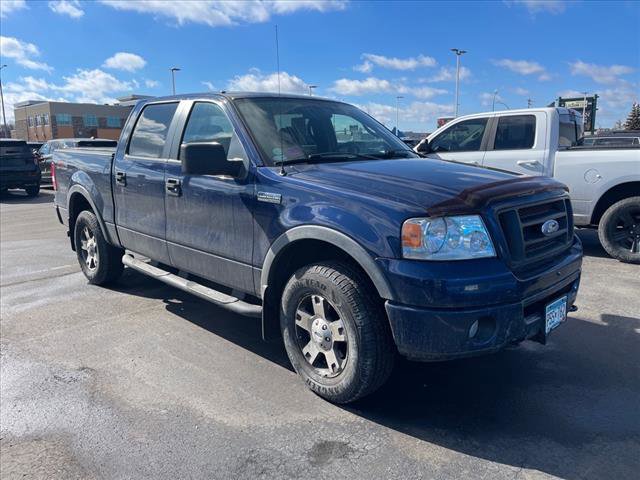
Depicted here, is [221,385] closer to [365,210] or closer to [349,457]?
[349,457]

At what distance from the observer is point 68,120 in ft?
235

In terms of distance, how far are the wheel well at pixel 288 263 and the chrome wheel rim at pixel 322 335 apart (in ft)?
0.89

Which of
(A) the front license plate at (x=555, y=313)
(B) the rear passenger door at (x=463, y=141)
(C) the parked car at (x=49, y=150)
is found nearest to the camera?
(A) the front license plate at (x=555, y=313)

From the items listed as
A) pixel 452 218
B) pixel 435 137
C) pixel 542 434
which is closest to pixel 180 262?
pixel 452 218

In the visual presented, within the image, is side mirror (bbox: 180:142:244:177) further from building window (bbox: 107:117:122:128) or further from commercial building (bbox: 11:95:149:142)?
building window (bbox: 107:117:122:128)

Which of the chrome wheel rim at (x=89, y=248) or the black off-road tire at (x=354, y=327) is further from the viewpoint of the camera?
the chrome wheel rim at (x=89, y=248)

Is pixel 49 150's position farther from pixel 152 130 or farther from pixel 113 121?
pixel 113 121

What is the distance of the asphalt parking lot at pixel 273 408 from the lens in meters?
2.70

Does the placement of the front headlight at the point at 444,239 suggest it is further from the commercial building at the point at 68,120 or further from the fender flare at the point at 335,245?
the commercial building at the point at 68,120

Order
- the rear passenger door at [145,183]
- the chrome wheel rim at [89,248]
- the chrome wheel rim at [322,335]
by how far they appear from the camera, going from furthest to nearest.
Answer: the chrome wheel rim at [89,248] → the rear passenger door at [145,183] → the chrome wheel rim at [322,335]

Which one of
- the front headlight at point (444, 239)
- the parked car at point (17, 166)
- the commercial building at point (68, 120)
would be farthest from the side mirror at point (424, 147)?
the commercial building at point (68, 120)

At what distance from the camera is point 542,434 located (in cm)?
291

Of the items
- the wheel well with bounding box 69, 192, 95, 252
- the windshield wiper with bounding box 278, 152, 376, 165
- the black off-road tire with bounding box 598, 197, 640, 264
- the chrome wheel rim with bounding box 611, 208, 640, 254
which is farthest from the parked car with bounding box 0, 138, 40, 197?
the chrome wheel rim with bounding box 611, 208, 640, 254

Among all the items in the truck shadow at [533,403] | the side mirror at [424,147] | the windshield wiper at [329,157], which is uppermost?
the side mirror at [424,147]
